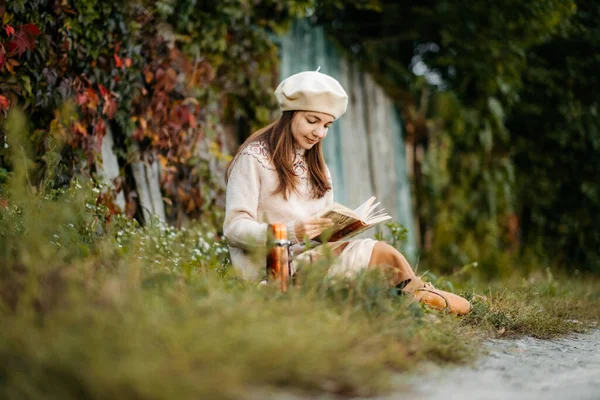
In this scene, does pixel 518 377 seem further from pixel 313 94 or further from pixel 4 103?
pixel 4 103

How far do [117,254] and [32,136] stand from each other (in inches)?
53.2

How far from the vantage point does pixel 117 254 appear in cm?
288

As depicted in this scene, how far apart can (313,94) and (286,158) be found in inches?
13.3

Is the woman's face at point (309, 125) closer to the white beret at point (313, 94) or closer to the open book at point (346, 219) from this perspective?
the white beret at point (313, 94)

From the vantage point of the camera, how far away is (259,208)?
3312 mm

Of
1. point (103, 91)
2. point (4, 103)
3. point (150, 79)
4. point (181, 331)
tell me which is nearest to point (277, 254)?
point (181, 331)

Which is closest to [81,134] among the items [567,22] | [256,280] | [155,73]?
[155,73]

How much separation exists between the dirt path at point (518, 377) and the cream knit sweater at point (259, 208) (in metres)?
0.71

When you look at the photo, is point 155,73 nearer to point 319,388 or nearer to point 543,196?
point 319,388

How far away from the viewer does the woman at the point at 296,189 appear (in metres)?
3.05

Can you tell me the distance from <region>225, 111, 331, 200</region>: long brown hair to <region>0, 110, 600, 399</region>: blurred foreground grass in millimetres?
563

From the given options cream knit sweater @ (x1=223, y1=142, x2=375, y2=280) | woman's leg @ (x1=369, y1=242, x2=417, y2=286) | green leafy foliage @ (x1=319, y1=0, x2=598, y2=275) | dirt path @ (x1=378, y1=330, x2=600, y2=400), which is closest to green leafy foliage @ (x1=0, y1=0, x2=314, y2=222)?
→ cream knit sweater @ (x1=223, y1=142, x2=375, y2=280)

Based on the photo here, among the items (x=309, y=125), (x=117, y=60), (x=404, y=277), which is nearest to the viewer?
(x=404, y=277)

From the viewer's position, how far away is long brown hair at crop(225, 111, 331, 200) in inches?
129
